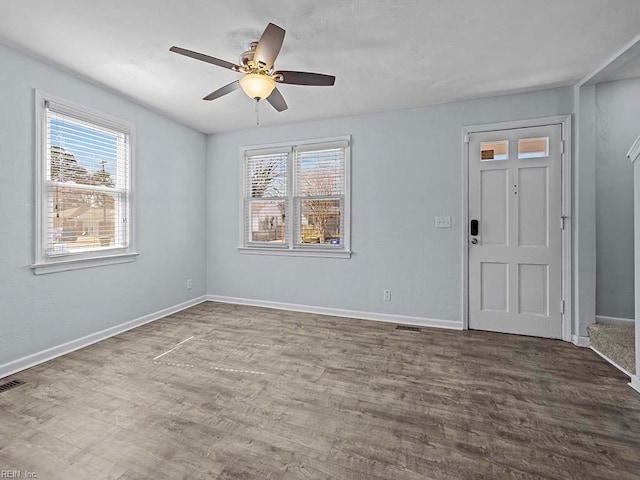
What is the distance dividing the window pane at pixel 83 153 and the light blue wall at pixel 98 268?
188mm

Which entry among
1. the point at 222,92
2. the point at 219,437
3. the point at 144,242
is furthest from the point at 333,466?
the point at 144,242

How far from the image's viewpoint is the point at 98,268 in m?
3.24

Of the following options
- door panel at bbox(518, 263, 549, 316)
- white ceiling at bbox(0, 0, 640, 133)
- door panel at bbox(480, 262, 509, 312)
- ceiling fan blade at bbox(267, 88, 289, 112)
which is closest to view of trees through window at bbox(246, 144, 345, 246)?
white ceiling at bbox(0, 0, 640, 133)

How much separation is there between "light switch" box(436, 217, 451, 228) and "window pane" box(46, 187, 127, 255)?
368cm

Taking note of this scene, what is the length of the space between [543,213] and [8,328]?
5082 mm

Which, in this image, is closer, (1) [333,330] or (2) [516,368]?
(2) [516,368]

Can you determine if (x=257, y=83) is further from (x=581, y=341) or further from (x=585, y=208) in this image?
(x=581, y=341)

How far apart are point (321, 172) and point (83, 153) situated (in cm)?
265

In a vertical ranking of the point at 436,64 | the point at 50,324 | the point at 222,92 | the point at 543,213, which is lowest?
the point at 50,324

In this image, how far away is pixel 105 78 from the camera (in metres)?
2.98

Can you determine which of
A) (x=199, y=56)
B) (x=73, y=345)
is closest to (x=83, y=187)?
(x=73, y=345)

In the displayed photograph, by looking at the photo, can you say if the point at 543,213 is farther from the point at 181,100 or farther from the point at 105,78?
the point at 105,78

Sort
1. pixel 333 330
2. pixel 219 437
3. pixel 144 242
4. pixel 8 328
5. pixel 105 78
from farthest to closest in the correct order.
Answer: pixel 144 242, pixel 333 330, pixel 105 78, pixel 8 328, pixel 219 437

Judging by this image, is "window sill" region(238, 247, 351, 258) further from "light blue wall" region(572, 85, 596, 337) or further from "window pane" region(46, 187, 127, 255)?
"light blue wall" region(572, 85, 596, 337)
